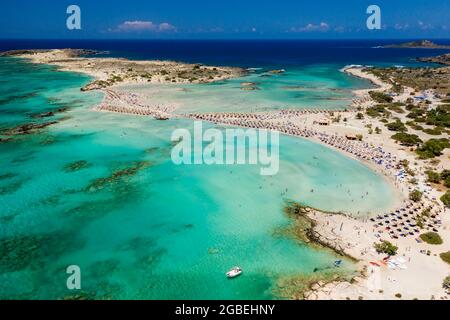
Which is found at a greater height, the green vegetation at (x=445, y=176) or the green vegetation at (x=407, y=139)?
the green vegetation at (x=407, y=139)

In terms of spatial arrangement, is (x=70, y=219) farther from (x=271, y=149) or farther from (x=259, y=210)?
(x=271, y=149)

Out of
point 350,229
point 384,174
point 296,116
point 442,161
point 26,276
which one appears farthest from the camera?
point 296,116

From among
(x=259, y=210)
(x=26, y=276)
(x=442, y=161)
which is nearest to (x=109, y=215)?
(x=26, y=276)

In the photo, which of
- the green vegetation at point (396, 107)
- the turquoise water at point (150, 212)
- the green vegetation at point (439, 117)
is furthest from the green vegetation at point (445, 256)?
the green vegetation at point (396, 107)

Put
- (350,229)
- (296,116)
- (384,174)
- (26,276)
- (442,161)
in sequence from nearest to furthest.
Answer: (26,276)
(350,229)
(384,174)
(442,161)
(296,116)

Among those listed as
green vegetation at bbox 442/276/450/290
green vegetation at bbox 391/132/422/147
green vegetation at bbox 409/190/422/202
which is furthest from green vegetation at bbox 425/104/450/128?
green vegetation at bbox 442/276/450/290

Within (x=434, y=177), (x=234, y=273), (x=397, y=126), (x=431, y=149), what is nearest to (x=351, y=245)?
(x=234, y=273)

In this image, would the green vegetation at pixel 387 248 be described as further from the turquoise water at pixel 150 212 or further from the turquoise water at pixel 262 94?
the turquoise water at pixel 262 94
